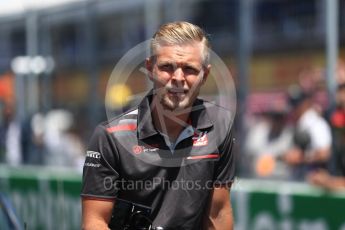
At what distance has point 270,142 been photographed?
8.37 m

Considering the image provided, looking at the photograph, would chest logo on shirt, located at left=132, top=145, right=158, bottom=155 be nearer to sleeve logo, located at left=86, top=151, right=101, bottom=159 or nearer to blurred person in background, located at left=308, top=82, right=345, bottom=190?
sleeve logo, located at left=86, top=151, right=101, bottom=159

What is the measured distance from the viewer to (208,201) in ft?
12.0

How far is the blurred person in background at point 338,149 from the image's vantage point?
748 cm

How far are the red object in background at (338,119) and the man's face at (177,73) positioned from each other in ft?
13.9

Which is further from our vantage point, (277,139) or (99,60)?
(99,60)

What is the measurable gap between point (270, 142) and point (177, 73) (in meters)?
5.06

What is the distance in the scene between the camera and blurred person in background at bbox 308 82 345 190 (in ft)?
24.6

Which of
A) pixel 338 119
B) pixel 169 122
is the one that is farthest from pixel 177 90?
pixel 338 119

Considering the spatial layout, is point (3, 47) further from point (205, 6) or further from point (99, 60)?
point (205, 6)

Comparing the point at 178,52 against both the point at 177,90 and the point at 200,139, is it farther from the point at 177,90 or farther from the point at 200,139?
the point at 200,139

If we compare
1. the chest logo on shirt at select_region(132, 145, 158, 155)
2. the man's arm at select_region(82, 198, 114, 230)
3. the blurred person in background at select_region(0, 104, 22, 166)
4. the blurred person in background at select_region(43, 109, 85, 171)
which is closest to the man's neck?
the chest logo on shirt at select_region(132, 145, 158, 155)

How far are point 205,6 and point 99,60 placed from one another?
1.95 m

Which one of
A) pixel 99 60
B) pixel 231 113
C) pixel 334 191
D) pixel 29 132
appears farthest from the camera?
pixel 29 132

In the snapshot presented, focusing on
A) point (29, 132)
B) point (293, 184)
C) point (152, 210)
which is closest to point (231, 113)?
point (152, 210)
